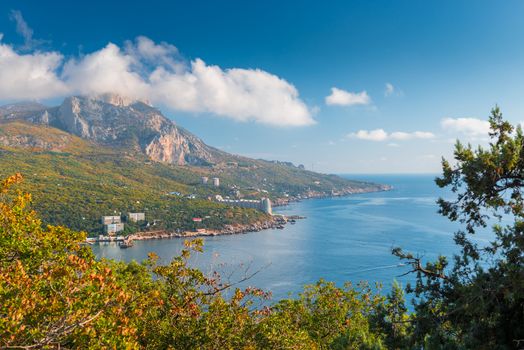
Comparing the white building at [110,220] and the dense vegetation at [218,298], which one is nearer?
the dense vegetation at [218,298]

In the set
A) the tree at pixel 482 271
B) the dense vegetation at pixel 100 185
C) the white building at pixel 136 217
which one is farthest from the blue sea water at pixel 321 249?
the tree at pixel 482 271

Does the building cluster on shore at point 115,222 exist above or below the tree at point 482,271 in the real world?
below

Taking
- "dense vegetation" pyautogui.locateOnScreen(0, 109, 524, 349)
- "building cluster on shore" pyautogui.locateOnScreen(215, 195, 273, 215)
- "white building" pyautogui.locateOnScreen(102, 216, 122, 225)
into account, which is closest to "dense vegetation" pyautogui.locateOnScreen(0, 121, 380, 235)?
"white building" pyautogui.locateOnScreen(102, 216, 122, 225)

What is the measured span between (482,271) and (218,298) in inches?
213

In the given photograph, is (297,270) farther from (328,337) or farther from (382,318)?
(382,318)

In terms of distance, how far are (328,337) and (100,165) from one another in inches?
5750

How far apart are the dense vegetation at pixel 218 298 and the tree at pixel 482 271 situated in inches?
0.8

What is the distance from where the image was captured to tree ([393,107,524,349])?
6422mm

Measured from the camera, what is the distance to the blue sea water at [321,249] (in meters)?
50.0

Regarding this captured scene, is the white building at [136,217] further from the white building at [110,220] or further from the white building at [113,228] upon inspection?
the white building at [113,228]

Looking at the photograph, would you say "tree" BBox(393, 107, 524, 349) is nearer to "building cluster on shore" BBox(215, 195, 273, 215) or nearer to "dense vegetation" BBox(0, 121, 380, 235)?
"dense vegetation" BBox(0, 121, 380, 235)

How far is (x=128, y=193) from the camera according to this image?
4414 inches

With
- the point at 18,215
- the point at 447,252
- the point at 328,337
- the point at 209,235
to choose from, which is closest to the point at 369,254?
the point at 447,252

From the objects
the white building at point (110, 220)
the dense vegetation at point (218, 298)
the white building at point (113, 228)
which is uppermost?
the dense vegetation at point (218, 298)
